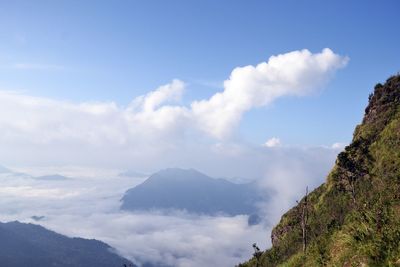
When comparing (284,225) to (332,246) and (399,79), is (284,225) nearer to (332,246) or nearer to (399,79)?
(399,79)

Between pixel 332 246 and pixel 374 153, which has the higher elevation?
pixel 374 153

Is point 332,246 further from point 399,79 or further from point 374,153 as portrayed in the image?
point 399,79

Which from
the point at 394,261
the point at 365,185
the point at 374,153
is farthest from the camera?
the point at 374,153


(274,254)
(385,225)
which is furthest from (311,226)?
(385,225)

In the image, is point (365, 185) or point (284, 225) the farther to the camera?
point (284, 225)

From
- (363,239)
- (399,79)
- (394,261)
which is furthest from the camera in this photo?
(399,79)

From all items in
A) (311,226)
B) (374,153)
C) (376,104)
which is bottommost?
(311,226)

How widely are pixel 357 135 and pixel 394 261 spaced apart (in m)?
92.1

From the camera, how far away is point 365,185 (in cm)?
7275

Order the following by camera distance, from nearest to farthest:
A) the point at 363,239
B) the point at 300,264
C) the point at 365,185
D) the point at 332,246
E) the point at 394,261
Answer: the point at 394,261, the point at 363,239, the point at 332,246, the point at 300,264, the point at 365,185

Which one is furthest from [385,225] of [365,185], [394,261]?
[365,185]

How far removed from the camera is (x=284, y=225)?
97500mm

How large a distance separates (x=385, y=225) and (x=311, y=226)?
69125 millimetres

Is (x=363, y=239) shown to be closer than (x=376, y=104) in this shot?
Yes
